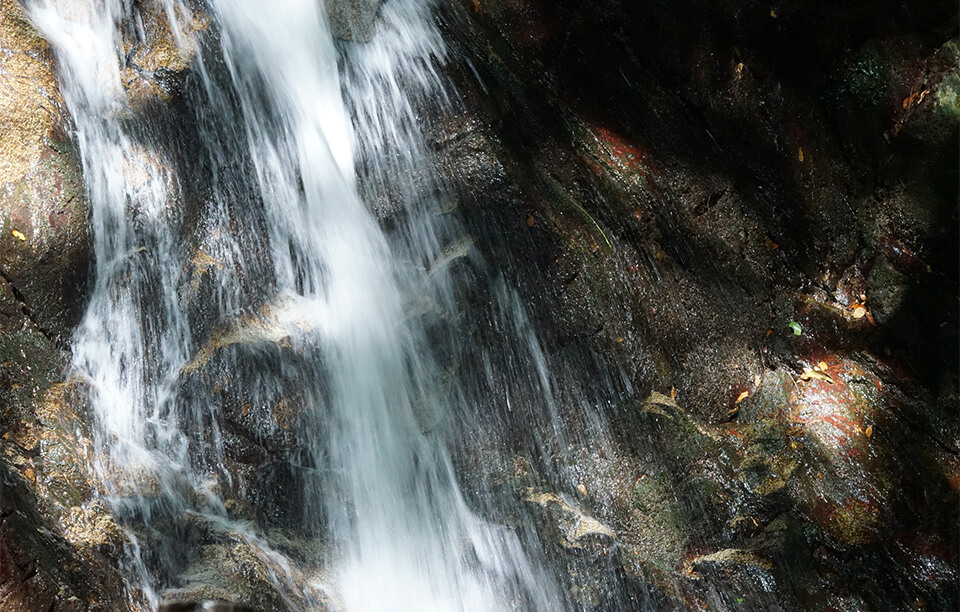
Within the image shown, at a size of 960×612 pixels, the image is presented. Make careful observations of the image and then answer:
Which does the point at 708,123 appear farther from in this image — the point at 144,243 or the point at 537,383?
the point at 144,243

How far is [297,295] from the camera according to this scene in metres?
3.77

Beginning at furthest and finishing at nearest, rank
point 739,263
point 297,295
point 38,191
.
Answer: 1. point 739,263
2. point 297,295
3. point 38,191

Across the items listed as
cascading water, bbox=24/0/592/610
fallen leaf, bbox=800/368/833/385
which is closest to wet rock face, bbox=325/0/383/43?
cascading water, bbox=24/0/592/610

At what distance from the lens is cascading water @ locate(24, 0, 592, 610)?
134 inches

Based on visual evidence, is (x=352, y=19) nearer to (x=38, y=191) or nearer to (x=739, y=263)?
(x=38, y=191)

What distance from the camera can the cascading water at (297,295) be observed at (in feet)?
11.2

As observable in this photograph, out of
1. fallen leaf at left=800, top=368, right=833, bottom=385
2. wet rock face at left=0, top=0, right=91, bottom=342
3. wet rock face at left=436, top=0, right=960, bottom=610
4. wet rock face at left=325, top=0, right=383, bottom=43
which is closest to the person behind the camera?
wet rock face at left=0, top=0, right=91, bottom=342

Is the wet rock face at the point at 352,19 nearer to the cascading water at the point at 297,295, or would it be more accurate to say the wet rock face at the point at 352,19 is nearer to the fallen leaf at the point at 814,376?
the cascading water at the point at 297,295

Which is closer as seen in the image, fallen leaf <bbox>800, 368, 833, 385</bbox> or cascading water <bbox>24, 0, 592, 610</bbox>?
cascading water <bbox>24, 0, 592, 610</bbox>

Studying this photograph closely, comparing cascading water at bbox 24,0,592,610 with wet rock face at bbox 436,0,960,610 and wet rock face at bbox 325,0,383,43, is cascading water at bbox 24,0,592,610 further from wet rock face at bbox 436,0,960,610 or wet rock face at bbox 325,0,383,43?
wet rock face at bbox 436,0,960,610

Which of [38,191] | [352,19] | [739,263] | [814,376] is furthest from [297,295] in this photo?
[814,376]

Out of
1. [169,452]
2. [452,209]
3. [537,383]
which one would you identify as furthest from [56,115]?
[537,383]

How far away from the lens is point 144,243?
3.65 meters

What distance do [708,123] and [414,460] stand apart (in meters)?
2.57
